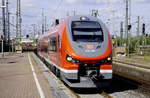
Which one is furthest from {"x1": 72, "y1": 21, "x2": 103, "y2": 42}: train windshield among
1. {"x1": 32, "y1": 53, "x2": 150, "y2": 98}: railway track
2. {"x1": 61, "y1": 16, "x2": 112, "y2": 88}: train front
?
{"x1": 32, "y1": 53, "x2": 150, "y2": 98}: railway track

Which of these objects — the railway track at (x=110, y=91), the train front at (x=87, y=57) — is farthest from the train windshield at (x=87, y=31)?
the railway track at (x=110, y=91)

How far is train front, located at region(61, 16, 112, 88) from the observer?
11984 mm

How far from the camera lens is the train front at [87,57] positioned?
11984mm

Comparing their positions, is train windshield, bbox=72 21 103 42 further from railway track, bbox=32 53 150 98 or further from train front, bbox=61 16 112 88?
railway track, bbox=32 53 150 98

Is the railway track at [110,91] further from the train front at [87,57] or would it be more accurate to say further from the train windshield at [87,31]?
the train windshield at [87,31]

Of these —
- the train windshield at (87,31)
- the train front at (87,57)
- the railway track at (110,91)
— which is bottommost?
the railway track at (110,91)

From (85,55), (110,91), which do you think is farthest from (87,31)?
(110,91)

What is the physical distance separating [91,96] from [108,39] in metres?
2.52

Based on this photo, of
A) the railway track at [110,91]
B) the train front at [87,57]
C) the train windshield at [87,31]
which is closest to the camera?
the railway track at [110,91]

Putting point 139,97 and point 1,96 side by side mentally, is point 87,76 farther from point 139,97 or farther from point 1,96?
point 1,96

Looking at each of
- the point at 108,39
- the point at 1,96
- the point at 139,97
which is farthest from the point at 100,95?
the point at 1,96

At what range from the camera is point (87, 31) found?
42.9 ft

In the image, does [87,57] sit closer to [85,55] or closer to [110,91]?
[85,55]

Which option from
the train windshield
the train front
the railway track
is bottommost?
the railway track
